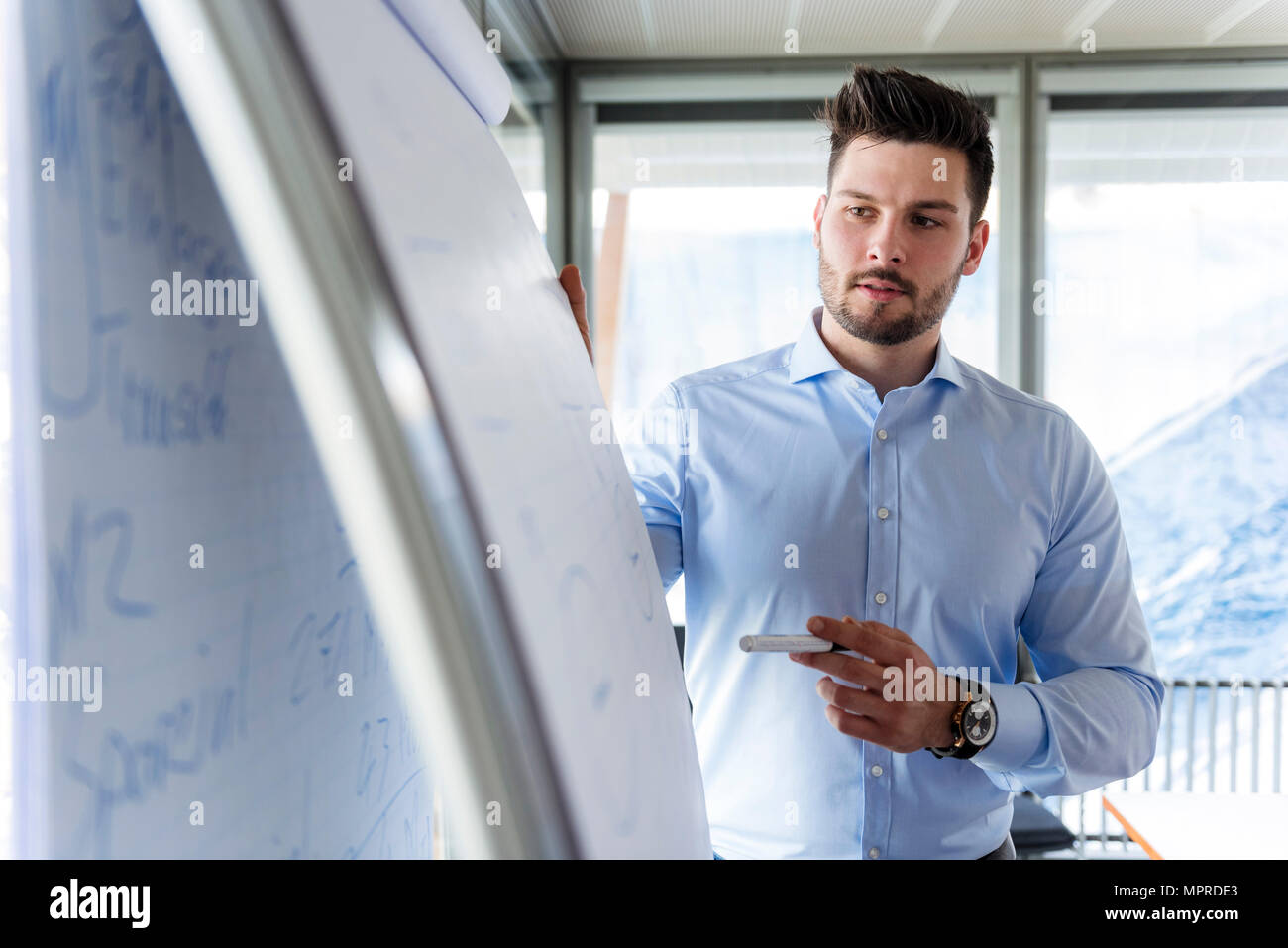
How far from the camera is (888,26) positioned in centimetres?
247

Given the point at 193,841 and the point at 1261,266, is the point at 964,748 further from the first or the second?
the point at 1261,266

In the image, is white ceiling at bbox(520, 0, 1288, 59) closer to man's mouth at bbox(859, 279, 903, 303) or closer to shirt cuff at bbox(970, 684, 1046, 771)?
man's mouth at bbox(859, 279, 903, 303)

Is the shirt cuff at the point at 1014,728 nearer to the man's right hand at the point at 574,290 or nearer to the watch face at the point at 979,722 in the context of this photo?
the watch face at the point at 979,722

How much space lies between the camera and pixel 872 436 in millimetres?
858

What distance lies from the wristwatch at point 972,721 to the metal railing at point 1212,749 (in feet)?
6.36

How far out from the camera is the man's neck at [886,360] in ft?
2.95

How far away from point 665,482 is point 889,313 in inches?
11.5

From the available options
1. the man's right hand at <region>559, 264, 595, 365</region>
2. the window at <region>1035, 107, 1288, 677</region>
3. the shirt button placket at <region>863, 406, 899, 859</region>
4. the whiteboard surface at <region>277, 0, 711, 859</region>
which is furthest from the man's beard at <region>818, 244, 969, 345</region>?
the window at <region>1035, 107, 1288, 677</region>

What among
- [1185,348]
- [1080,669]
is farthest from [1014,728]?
[1185,348]

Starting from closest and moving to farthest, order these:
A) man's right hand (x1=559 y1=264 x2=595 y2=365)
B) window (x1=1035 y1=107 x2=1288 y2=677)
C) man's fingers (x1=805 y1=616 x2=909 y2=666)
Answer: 1. man's fingers (x1=805 y1=616 x2=909 y2=666)
2. man's right hand (x1=559 y1=264 x2=595 y2=365)
3. window (x1=1035 y1=107 x2=1288 y2=677)

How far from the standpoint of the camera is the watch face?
2.31 ft

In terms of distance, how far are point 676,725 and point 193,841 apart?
0.86 feet

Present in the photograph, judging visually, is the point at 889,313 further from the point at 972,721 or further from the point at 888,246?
the point at 972,721
